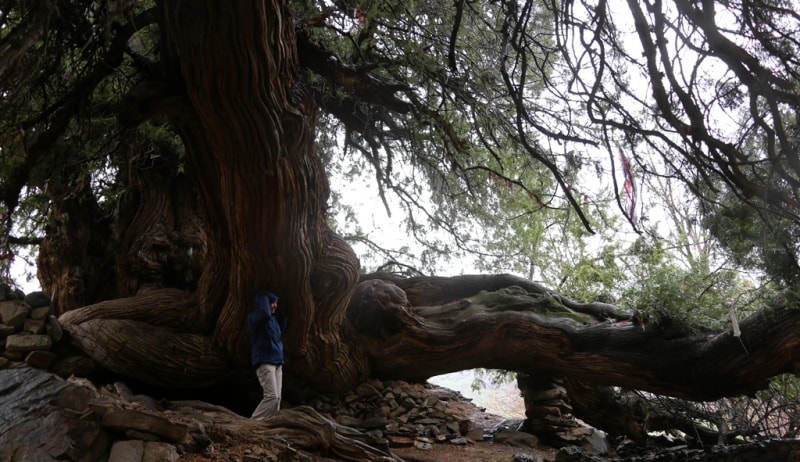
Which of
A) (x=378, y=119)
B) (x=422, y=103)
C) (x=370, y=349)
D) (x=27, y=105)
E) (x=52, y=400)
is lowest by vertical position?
(x=52, y=400)

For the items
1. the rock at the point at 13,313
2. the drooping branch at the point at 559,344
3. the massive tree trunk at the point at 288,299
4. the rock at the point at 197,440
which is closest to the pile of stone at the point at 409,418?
the massive tree trunk at the point at 288,299

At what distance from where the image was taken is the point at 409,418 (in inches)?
268

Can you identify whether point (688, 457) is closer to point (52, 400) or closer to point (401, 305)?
point (401, 305)

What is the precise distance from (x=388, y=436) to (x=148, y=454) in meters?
3.17

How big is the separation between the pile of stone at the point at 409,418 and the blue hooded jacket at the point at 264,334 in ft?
4.53

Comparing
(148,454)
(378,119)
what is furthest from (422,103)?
(148,454)

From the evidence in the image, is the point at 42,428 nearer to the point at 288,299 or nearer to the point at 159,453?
the point at 159,453

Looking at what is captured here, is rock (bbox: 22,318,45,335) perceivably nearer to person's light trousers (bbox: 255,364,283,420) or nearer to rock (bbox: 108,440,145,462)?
person's light trousers (bbox: 255,364,283,420)

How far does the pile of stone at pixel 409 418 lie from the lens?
645 centimetres

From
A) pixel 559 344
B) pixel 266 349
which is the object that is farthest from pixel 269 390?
pixel 559 344

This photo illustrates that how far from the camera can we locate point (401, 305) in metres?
6.90

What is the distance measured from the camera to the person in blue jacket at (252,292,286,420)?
5.48m

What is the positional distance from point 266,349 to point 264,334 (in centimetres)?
15

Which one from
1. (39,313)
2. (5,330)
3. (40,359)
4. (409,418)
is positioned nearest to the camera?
(5,330)
